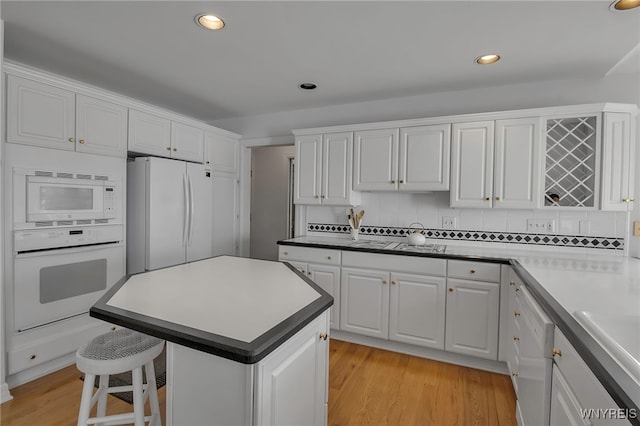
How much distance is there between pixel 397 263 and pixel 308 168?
1.38 m

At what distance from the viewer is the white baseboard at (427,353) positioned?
8.07ft

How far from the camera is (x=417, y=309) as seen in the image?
2.62m

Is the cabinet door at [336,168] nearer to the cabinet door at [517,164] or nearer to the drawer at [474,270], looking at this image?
the drawer at [474,270]

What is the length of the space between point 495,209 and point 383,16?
6.44ft

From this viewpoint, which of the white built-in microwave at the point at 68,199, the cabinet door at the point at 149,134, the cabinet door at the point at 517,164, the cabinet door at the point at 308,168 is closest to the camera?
the white built-in microwave at the point at 68,199

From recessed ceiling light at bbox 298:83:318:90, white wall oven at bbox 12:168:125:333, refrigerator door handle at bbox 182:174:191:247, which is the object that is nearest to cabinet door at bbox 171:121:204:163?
refrigerator door handle at bbox 182:174:191:247

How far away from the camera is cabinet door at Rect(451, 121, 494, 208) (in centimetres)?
266

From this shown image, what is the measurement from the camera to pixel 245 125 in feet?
13.4

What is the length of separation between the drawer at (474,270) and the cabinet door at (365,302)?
A: 1.77ft

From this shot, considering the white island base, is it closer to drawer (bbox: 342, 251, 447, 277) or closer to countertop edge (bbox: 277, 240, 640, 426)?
countertop edge (bbox: 277, 240, 640, 426)

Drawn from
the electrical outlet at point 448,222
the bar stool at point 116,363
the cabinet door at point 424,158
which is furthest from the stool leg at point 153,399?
the electrical outlet at point 448,222

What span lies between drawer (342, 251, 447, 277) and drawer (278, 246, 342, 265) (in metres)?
0.10

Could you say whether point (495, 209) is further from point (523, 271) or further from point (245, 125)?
point (245, 125)

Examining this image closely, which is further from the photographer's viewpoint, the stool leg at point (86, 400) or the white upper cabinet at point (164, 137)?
the white upper cabinet at point (164, 137)
